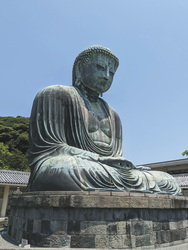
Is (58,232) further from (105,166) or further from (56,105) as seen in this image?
(56,105)

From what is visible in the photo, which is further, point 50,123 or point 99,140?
point 99,140

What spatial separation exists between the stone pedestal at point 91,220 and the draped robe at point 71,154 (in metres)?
0.35

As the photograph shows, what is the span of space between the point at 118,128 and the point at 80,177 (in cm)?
313

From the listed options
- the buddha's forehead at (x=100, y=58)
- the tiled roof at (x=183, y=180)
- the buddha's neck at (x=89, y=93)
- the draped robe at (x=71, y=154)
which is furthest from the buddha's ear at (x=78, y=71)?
the tiled roof at (x=183, y=180)

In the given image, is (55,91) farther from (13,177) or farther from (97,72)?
(13,177)

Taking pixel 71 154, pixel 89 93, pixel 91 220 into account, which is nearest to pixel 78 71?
pixel 89 93

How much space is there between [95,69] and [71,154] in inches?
109

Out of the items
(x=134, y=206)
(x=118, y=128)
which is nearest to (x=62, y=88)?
(x=118, y=128)

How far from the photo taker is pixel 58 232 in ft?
11.4

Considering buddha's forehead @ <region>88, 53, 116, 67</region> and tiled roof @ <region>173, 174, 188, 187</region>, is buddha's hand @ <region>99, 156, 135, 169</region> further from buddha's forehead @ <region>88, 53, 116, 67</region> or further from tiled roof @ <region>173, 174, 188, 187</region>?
tiled roof @ <region>173, 174, 188, 187</region>

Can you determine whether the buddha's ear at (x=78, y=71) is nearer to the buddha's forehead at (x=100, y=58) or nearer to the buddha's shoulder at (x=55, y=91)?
the buddha's forehead at (x=100, y=58)

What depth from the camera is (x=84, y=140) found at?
533 cm

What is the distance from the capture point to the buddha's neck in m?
6.46

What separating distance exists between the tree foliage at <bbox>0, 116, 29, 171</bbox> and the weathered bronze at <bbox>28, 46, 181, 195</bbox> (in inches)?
614
